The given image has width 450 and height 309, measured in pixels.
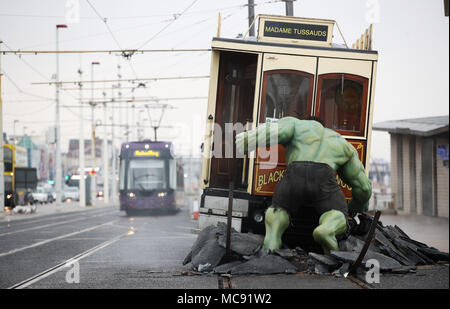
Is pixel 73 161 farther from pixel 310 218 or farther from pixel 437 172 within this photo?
pixel 310 218

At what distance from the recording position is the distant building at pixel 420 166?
24750 mm

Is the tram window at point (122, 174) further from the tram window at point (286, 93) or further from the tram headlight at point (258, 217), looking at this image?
the tram window at point (286, 93)

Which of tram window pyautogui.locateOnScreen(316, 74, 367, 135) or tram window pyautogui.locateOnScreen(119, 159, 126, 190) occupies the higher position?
tram window pyautogui.locateOnScreen(316, 74, 367, 135)

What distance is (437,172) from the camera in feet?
84.2

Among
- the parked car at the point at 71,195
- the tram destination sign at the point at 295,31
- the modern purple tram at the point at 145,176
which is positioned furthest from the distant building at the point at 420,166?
the parked car at the point at 71,195

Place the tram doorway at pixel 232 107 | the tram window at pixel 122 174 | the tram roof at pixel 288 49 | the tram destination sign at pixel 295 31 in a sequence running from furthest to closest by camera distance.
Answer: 1. the tram window at pixel 122 174
2. the tram doorway at pixel 232 107
3. the tram destination sign at pixel 295 31
4. the tram roof at pixel 288 49

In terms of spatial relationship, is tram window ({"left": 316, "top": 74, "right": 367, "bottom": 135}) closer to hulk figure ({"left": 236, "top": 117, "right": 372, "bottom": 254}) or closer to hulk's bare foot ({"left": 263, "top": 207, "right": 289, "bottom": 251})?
hulk figure ({"left": 236, "top": 117, "right": 372, "bottom": 254})

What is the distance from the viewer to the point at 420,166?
2861cm

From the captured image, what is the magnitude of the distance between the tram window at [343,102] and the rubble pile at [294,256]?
5.65 ft

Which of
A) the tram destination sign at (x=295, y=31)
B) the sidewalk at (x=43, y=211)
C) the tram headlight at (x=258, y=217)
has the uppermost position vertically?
the tram destination sign at (x=295, y=31)

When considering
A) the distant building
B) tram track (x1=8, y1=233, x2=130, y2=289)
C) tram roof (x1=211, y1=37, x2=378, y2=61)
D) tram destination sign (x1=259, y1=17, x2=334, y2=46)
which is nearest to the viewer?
tram track (x1=8, y1=233, x2=130, y2=289)

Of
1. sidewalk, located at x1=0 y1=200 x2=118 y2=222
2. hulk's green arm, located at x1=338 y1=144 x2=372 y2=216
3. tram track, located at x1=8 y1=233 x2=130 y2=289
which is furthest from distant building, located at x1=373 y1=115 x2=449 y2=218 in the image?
sidewalk, located at x1=0 y1=200 x2=118 y2=222

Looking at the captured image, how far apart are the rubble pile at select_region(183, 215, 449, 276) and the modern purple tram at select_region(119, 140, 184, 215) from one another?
18.0 meters

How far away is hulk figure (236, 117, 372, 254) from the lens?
A: 7.68 meters
